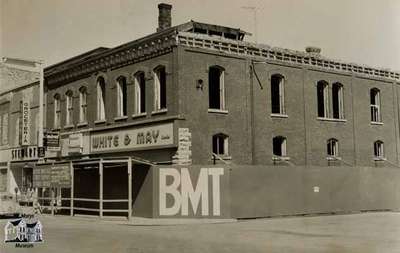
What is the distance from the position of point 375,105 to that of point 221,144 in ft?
33.2

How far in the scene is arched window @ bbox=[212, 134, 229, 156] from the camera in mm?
→ 23625

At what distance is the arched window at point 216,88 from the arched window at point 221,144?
3.87ft

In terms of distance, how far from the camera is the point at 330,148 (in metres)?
27.9

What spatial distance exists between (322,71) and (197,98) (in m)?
7.68

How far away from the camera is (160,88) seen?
23672 millimetres

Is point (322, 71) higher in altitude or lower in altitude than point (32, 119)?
higher

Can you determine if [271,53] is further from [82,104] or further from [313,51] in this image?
[82,104]

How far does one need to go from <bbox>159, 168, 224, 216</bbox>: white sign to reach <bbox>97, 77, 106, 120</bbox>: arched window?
659 centimetres

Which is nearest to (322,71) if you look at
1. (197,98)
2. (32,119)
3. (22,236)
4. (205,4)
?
(197,98)

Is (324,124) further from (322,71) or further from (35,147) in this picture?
(35,147)

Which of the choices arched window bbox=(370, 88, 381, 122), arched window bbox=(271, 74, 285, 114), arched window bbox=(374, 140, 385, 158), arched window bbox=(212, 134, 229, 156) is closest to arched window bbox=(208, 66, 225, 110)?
arched window bbox=(212, 134, 229, 156)

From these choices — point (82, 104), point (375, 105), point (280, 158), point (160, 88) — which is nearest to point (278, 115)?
point (280, 158)

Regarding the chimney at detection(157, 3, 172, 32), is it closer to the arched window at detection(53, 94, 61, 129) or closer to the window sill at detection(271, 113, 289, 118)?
the window sill at detection(271, 113, 289, 118)

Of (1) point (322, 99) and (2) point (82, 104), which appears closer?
(1) point (322, 99)
